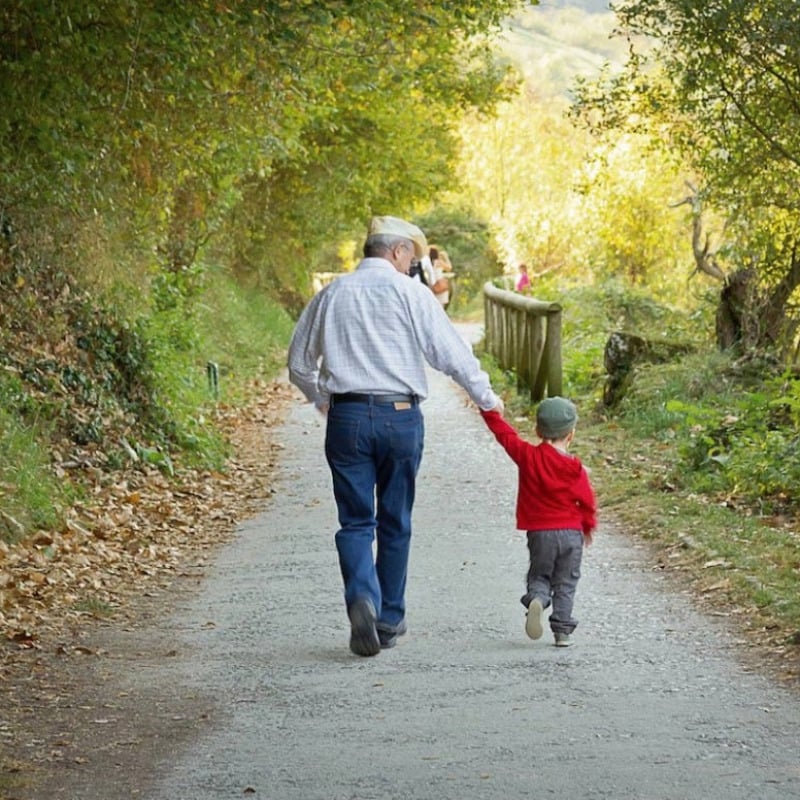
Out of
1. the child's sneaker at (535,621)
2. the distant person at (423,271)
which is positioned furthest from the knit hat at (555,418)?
the distant person at (423,271)

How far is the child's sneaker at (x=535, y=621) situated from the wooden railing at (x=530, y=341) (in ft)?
34.3

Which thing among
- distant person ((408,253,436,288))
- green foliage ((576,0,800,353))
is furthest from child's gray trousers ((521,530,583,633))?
distant person ((408,253,436,288))

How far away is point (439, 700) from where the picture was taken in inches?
251

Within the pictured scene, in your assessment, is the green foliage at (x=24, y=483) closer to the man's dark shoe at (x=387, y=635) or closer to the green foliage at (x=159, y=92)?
the green foliage at (x=159, y=92)

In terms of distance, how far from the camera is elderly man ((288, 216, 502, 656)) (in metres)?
7.25

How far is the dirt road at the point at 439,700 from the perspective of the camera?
5289mm

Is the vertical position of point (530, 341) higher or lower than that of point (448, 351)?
lower

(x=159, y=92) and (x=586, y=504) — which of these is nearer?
(x=586, y=504)

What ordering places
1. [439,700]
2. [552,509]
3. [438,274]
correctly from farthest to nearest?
[438,274]
[552,509]
[439,700]

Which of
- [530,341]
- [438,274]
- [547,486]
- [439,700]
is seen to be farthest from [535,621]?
[438,274]

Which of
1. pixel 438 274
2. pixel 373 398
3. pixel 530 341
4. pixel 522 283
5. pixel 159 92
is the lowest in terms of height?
pixel 522 283

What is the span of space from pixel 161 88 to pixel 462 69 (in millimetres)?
18001

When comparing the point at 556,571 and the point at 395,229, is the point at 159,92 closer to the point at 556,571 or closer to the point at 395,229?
the point at 395,229

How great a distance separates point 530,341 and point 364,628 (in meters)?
12.0
